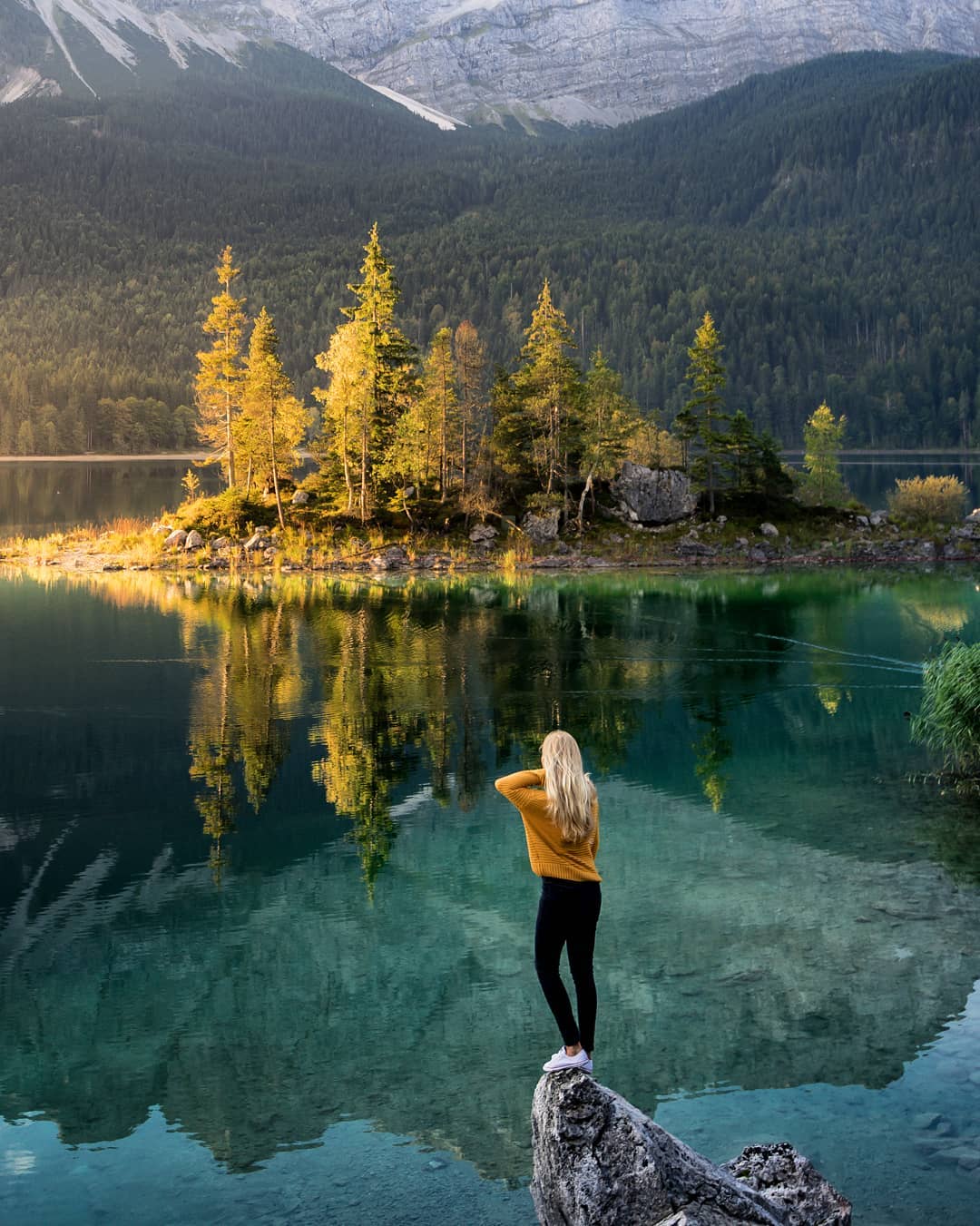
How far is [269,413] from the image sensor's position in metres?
59.4

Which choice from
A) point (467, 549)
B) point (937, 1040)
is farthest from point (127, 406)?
point (937, 1040)

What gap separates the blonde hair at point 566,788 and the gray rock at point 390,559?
45.5 metres

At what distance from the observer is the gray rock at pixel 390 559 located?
5431 centimetres

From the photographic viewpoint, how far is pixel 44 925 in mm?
14742

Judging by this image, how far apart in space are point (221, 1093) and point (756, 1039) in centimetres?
480

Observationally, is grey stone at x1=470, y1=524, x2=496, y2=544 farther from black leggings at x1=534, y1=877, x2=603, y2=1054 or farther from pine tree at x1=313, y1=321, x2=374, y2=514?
black leggings at x1=534, y1=877, x2=603, y2=1054

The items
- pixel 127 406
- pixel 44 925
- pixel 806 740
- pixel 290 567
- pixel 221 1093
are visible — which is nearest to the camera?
pixel 221 1093

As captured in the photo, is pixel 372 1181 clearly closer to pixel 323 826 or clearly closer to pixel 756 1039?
pixel 756 1039

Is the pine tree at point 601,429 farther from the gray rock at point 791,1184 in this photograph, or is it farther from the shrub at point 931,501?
the gray rock at point 791,1184

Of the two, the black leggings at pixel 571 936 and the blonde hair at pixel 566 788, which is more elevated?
the blonde hair at pixel 566 788

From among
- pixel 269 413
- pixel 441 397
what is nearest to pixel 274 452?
pixel 269 413

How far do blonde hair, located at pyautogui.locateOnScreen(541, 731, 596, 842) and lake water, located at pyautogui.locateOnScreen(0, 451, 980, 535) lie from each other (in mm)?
62560

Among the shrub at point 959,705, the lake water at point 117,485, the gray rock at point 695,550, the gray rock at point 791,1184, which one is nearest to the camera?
the gray rock at point 791,1184

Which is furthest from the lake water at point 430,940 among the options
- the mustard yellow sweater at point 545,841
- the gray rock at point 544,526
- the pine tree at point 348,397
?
the pine tree at point 348,397
